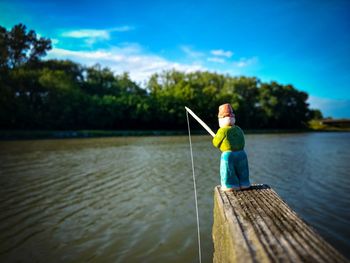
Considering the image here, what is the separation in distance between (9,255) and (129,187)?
534 cm

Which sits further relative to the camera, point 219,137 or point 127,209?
point 127,209

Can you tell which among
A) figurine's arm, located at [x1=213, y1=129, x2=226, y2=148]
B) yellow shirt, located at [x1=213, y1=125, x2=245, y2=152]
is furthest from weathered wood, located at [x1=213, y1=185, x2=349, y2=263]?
figurine's arm, located at [x1=213, y1=129, x2=226, y2=148]

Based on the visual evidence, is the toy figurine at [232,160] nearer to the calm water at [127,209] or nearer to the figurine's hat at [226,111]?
the figurine's hat at [226,111]

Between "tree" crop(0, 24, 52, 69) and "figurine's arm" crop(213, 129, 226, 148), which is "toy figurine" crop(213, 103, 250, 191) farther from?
"tree" crop(0, 24, 52, 69)

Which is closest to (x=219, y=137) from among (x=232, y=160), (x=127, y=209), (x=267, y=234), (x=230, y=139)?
(x=230, y=139)

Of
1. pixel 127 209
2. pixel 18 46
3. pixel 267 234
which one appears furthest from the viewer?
pixel 18 46

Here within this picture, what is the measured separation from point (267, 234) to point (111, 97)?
5485cm

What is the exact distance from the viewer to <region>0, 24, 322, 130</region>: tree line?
45.9 meters

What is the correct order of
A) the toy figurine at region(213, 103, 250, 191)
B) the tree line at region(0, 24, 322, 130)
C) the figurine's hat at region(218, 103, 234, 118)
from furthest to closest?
the tree line at region(0, 24, 322, 130), the figurine's hat at region(218, 103, 234, 118), the toy figurine at region(213, 103, 250, 191)

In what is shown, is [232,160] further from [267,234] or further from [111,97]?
[111,97]

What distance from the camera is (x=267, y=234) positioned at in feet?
10.4

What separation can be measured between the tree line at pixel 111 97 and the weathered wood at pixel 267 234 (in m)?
46.0

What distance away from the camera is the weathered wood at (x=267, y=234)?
8.88 ft

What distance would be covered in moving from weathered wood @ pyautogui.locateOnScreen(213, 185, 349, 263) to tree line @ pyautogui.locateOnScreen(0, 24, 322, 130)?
46.0 m
